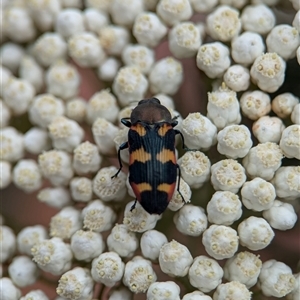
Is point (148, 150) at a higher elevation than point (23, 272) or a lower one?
higher

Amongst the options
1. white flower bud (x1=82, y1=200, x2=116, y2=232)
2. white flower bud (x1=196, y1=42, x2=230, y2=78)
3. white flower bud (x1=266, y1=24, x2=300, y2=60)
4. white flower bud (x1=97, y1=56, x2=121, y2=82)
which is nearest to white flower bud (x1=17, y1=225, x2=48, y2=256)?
white flower bud (x1=82, y1=200, x2=116, y2=232)

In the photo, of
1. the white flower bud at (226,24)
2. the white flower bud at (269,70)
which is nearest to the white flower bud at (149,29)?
the white flower bud at (226,24)

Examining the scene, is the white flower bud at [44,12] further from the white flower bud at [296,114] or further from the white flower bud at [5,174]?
the white flower bud at [296,114]

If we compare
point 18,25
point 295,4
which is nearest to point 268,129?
point 295,4

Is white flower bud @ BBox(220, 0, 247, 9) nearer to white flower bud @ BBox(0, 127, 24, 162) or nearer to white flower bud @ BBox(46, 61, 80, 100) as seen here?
white flower bud @ BBox(46, 61, 80, 100)

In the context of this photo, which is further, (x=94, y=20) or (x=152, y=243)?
(x=94, y=20)

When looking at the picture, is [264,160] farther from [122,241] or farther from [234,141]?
A: [122,241]
